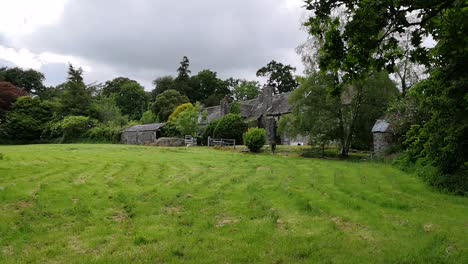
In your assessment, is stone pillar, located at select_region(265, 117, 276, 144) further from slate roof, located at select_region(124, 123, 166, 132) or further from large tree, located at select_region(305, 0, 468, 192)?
large tree, located at select_region(305, 0, 468, 192)

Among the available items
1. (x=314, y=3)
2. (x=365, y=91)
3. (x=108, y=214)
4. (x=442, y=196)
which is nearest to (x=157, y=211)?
(x=108, y=214)

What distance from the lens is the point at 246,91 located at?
8162cm

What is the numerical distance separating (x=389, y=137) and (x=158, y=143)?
2265cm

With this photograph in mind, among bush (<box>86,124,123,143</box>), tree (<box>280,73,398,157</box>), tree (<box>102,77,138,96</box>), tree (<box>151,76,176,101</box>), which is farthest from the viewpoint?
tree (<box>102,77,138,96</box>)

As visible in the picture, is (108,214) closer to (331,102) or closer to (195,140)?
(331,102)

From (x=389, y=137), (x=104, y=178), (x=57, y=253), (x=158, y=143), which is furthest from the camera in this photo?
(x=158, y=143)

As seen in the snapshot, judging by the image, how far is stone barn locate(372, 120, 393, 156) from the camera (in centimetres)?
2572

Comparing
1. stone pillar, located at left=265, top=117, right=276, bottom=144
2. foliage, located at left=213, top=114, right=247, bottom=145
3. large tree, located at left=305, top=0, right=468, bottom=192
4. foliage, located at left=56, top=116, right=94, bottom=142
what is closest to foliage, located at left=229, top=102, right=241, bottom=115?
stone pillar, located at left=265, top=117, right=276, bottom=144

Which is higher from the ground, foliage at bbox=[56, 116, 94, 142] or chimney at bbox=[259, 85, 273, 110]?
chimney at bbox=[259, 85, 273, 110]

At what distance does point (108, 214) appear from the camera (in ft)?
28.9

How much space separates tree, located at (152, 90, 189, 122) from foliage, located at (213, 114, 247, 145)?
24219 mm

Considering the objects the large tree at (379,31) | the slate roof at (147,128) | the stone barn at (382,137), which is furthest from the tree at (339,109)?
the slate roof at (147,128)

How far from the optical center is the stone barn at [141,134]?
48.4m

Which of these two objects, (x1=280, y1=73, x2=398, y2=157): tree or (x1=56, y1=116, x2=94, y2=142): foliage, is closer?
(x1=280, y1=73, x2=398, y2=157): tree
